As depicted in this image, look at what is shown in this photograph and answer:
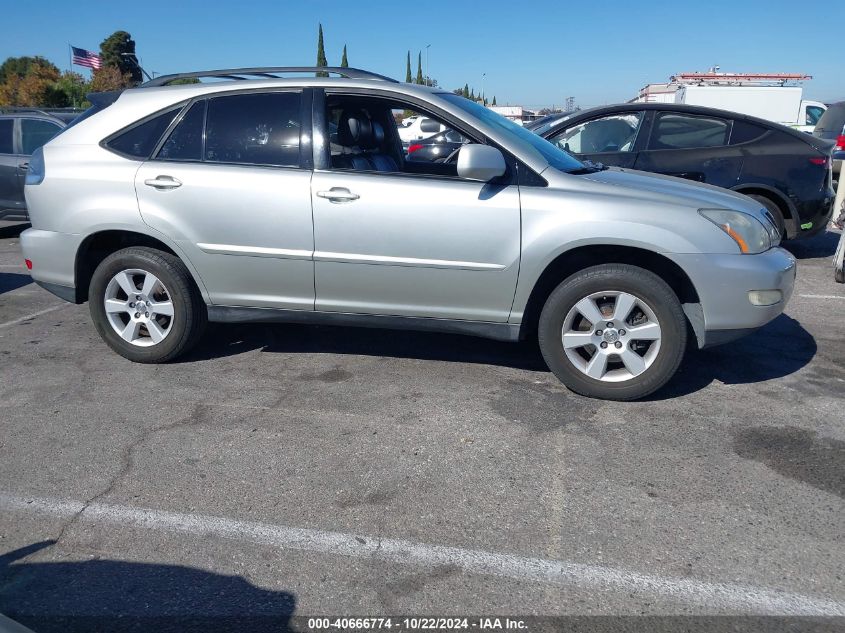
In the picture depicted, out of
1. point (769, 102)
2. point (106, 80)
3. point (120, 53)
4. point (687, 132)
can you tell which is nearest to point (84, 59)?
point (106, 80)

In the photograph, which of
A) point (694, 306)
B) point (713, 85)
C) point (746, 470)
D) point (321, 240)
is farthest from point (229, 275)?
point (713, 85)

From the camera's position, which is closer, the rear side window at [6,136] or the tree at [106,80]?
the rear side window at [6,136]

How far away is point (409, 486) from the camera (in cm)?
332

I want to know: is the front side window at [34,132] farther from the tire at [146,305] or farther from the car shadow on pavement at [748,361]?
the car shadow on pavement at [748,361]

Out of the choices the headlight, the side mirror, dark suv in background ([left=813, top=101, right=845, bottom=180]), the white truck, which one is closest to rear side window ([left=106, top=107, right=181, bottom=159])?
the side mirror

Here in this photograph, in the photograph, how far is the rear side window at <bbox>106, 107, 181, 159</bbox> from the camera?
4664 mm

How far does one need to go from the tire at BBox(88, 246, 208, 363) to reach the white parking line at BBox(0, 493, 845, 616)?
168 cm


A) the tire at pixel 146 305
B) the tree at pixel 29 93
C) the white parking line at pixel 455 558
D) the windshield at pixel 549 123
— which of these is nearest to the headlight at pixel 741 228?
the white parking line at pixel 455 558

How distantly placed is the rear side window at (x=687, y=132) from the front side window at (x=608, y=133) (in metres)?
0.24

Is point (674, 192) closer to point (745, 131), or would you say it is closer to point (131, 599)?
point (131, 599)

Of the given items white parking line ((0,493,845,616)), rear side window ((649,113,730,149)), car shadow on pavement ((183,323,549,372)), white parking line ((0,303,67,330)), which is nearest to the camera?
white parking line ((0,493,845,616))

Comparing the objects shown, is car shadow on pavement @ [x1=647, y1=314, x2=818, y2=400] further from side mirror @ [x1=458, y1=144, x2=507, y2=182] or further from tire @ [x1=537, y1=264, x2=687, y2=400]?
side mirror @ [x1=458, y1=144, x2=507, y2=182]

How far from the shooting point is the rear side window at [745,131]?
7922 mm

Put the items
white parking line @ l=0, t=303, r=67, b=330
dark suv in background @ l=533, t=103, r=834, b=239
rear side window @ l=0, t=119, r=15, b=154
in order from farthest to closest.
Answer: rear side window @ l=0, t=119, r=15, b=154 → dark suv in background @ l=533, t=103, r=834, b=239 → white parking line @ l=0, t=303, r=67, b=330
